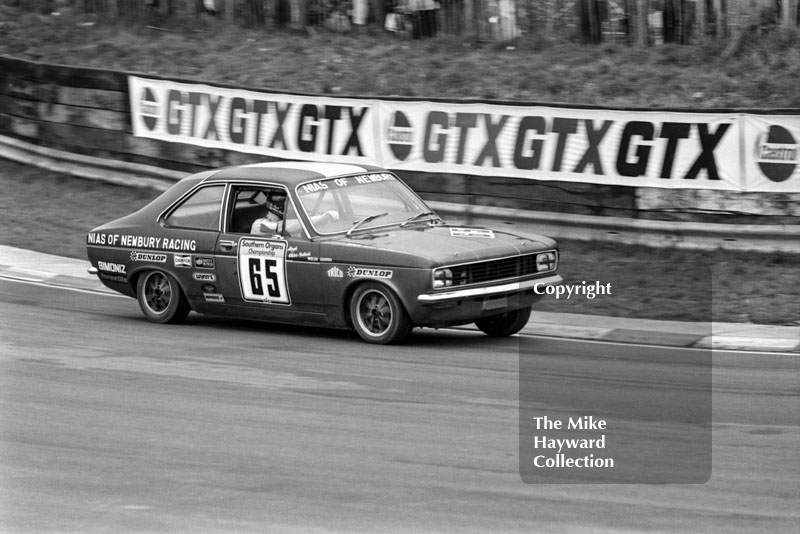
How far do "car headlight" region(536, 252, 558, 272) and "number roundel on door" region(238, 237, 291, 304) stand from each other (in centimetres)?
221

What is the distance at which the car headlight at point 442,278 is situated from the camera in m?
10.2

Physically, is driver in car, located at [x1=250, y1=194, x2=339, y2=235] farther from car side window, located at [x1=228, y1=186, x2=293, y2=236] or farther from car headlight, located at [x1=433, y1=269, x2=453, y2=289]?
car headlight, located at [x1=433, y1=269, x2=453, y2=289]

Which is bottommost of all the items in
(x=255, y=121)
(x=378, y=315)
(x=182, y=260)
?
(x=255, y=121)

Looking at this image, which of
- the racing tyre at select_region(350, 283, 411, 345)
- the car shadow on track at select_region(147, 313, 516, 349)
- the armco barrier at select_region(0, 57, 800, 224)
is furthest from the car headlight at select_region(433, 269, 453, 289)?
the armco barrier at select_region(0, 57, 800, 224)

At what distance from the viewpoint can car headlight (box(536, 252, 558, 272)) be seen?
1091 centimetres

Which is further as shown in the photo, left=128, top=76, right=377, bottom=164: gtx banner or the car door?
left=128, top=76, right=377, bottom=164: gtx banner

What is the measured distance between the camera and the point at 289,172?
11.6 metres

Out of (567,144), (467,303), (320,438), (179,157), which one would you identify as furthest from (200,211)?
(179,157)

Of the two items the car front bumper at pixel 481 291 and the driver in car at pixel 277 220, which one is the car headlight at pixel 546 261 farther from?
the driver in car at pixel 277 220

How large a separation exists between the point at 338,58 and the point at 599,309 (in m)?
9.40

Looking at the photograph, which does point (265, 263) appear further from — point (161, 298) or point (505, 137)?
point (505, 137)

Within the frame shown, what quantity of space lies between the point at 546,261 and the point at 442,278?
118 centimetres

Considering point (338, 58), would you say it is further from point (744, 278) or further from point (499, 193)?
point (744, 278)

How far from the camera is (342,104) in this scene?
16.9m
